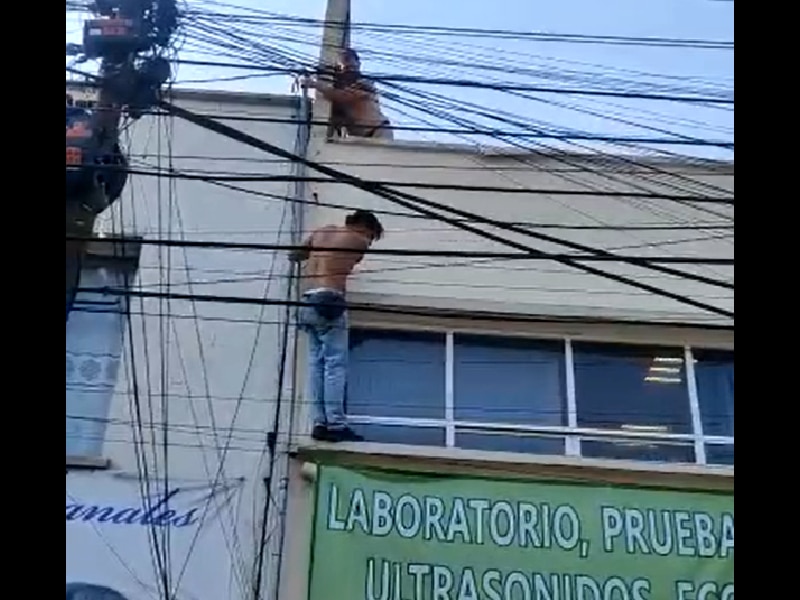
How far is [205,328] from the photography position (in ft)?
30.1

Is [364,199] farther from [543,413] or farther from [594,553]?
[594,553]

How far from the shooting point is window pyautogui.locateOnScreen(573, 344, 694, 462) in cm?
910

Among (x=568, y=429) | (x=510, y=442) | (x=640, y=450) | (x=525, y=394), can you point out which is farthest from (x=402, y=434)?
(x=640, y=450)

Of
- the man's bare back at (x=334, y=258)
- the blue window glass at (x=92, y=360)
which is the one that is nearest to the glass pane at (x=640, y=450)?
the man's bare back at (x=334, y=258)

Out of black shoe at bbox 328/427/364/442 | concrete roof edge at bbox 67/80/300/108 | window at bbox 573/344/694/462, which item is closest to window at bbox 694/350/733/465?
window at bbox 573/344/694/462

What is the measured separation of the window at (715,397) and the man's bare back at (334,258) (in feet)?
9.26

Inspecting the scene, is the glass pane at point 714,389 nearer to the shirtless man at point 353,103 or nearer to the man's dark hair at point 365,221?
the man's dark hair at point 365,221

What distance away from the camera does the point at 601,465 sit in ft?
28.2

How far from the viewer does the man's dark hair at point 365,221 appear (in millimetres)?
9195

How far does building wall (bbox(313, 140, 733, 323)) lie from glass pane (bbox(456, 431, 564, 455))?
108cm

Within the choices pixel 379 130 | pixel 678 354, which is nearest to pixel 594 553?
pixel 678 354

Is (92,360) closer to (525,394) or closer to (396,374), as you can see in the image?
(396,374)
